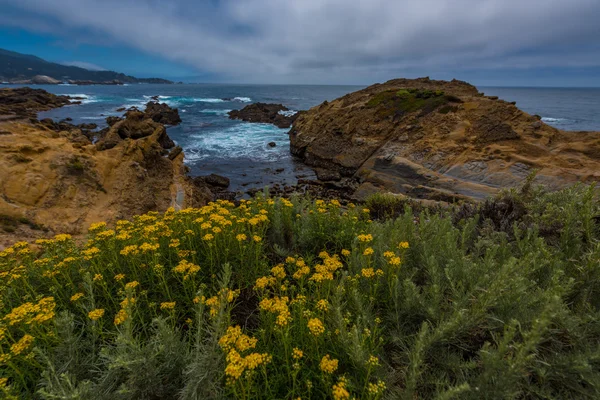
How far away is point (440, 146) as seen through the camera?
1848 centimetres

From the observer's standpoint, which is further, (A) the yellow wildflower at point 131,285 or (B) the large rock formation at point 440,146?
(B) the large rock formation at point 440,146

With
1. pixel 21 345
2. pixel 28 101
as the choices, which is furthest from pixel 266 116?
pixel 21 345

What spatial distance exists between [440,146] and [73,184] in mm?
19876

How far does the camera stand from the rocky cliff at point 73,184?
23.1 feet

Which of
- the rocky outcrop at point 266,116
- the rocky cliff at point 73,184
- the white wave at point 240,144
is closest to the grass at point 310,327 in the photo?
the rocky cliff at point 73,184

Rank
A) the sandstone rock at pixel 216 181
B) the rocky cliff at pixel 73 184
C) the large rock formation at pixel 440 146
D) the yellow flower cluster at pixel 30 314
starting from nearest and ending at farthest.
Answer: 1. the yellow flower cluster at pixel 30 314
2. the rocky cliff at pixel 73 184
3. the large rock formation at pixel 440 146
4. the sandstone rock at pixel 216 181

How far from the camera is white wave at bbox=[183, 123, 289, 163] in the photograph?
1114 inches

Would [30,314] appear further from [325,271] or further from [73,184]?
[73,184]

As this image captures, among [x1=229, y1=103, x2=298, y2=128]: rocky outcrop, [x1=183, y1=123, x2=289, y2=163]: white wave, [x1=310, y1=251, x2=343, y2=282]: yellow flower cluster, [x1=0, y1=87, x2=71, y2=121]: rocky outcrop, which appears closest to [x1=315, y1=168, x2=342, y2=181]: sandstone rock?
[x1=183, y1=123, x2=289, y2=163]: white wave

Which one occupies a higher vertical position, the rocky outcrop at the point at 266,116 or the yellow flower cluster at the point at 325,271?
the rocky outcrop at the point at 266,116

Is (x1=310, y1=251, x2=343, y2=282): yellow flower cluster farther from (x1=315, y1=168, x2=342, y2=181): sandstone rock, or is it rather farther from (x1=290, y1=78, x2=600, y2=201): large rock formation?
(x1=315, y1=168, x2=342, y2=181): sandstone rock

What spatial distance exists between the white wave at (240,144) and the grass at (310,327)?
79.4 ft

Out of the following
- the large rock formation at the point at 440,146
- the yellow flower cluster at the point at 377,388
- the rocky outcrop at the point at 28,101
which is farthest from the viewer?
the rocky outcrop at the point at 28,101

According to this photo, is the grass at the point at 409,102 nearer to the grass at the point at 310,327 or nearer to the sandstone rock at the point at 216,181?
the sandstone rock at the point at 216,181
